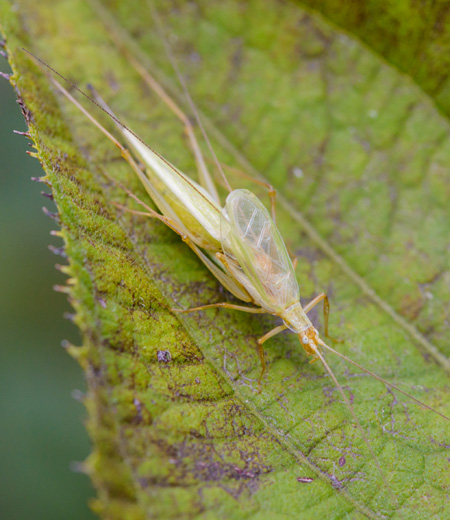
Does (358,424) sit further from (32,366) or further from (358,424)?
(32,366)

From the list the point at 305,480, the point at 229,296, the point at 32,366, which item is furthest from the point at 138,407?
the point at 32,366

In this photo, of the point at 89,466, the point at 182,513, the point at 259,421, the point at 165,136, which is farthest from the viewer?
the point at 165,136

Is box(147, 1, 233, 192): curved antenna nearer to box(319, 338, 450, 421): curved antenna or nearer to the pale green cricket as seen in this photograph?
the pale green cricket

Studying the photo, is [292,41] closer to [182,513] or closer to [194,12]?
[194,12]

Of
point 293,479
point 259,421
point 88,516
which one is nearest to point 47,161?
point 259,421

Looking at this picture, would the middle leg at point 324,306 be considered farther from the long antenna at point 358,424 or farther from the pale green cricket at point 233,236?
the long antenna at point 358,424

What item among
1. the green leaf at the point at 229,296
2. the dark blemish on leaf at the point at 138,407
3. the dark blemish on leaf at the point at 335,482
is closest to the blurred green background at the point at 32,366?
the green leaf at the point at 229,296

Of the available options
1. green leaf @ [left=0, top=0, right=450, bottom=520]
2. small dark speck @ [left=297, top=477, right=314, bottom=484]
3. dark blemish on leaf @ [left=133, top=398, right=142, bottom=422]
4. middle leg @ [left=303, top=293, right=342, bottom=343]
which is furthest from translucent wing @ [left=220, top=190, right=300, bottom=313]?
dark blemish on leaf @ [left=133, top=398, right=142, bottom=422]
